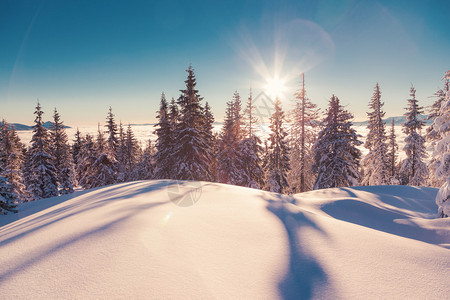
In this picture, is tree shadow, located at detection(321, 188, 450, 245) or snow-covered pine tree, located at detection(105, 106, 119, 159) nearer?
tree shadow, located at detection(321, 188, 450, 245)

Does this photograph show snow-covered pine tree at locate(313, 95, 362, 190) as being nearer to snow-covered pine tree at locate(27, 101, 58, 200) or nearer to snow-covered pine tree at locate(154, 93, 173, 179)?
snow-covered pine tree at locate(154, 93, 173, 179)

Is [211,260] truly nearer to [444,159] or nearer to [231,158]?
[444,159]

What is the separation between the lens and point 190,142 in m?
→ 18.4

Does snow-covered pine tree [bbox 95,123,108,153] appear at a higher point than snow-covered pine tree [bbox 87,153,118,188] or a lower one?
higher

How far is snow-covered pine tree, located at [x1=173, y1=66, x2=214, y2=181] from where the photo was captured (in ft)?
60.3

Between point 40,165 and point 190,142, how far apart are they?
19.3m

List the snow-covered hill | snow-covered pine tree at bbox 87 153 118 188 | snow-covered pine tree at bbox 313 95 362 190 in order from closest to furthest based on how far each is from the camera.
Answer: the snow-covered hill < snow-covered pine tree at bbox 313 95 362 190 < snow-covered pine tree at bbox 87 153 118 188

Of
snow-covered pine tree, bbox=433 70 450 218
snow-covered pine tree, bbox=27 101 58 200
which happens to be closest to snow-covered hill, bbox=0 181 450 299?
snow-covered pine tree, bbox=433 70 450 218

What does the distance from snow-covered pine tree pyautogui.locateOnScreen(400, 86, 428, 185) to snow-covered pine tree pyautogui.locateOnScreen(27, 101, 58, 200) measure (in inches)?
1651

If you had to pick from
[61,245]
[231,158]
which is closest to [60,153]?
[231,158]

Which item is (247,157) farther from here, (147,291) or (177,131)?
(147,291)

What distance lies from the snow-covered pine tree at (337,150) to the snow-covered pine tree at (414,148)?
901cm

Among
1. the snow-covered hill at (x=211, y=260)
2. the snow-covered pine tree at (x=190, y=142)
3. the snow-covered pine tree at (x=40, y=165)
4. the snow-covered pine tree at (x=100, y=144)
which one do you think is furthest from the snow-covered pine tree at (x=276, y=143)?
the snow-covered pine tree at (x=40, y=165)

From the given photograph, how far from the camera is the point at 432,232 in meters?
4.84
